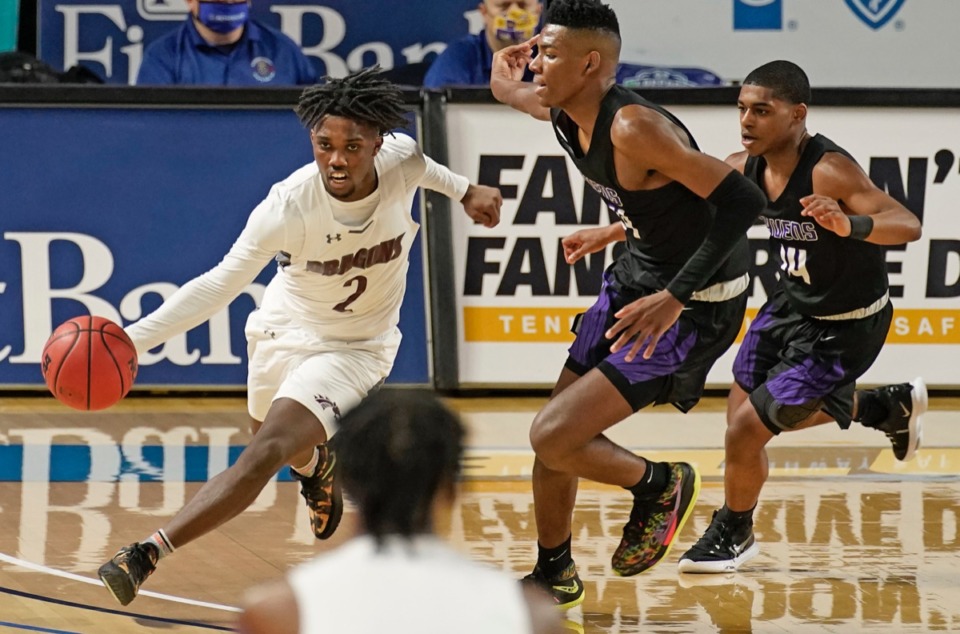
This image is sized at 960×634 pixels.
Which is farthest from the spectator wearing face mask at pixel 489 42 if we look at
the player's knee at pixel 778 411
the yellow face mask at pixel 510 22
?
the player's knee at pixel 778 411

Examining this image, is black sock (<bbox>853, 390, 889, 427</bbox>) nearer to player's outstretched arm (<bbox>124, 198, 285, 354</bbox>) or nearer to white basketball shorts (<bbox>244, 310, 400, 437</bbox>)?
white basketball shorts (<bbox>244, 310, 400, 437</bbox>)

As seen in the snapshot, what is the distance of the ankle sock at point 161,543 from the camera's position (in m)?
5.34

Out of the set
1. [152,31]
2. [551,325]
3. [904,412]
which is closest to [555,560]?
[904,412]

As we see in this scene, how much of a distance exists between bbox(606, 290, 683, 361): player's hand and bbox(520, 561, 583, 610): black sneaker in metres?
0.89

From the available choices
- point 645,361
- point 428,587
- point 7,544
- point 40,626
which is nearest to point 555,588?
point 645,361

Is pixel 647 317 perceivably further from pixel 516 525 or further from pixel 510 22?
pixel 510 22

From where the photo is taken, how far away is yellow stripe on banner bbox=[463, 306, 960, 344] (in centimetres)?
920

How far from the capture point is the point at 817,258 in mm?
6223

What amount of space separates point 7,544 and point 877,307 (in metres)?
3.57

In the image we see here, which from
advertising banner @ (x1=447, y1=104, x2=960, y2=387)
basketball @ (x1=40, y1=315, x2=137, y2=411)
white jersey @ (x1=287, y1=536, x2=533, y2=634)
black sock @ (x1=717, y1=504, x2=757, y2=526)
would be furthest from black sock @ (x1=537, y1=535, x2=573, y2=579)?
advertising banner @ (x1=447, y1=104, x2=960, y2=387)

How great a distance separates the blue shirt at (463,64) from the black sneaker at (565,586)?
4775 millimetres

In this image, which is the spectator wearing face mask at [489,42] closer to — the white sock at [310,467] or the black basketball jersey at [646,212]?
the white sock at [310,467]

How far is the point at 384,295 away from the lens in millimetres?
6164

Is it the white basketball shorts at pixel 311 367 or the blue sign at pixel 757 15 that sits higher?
the blue sign at pixel 757 15
